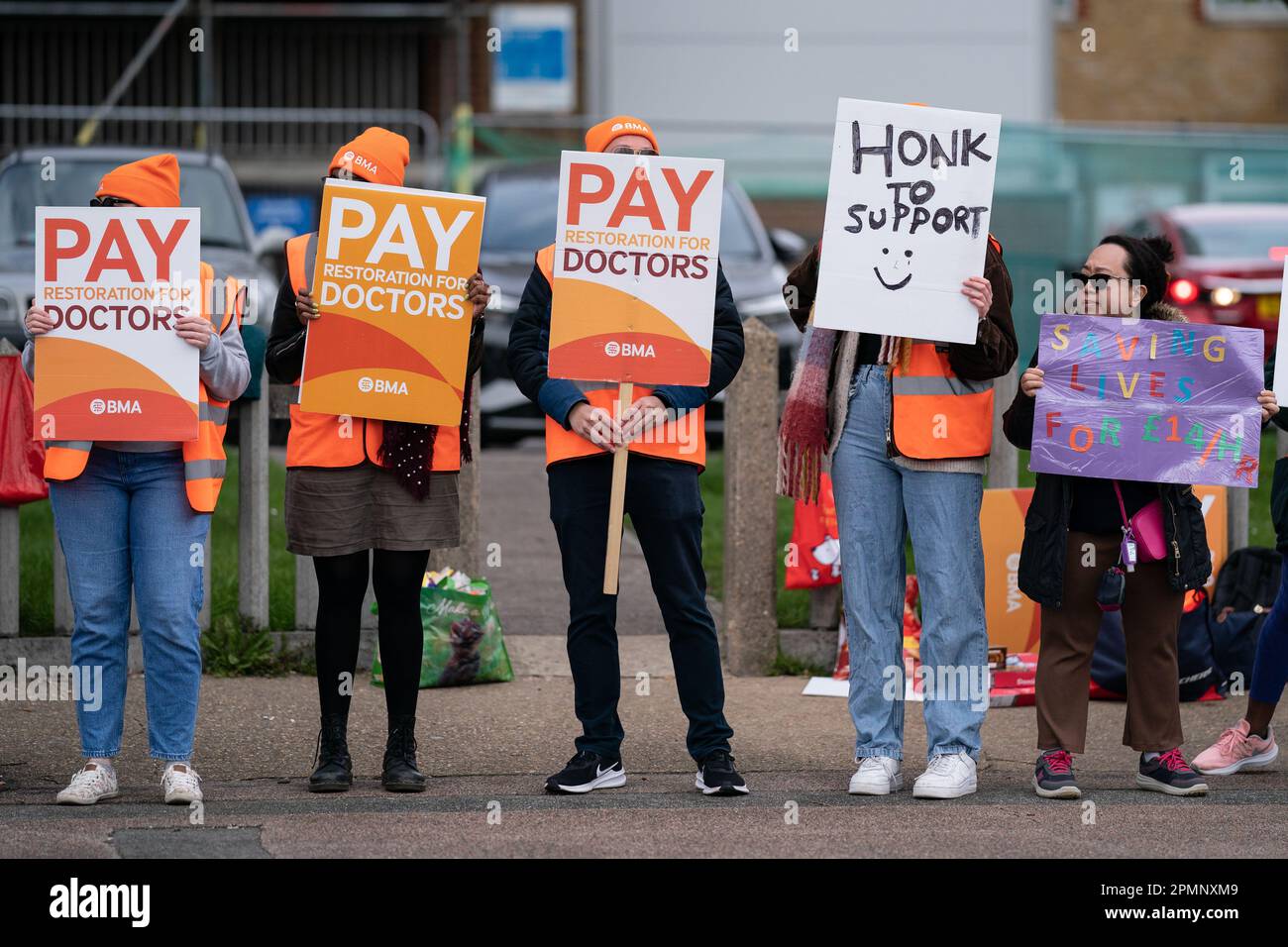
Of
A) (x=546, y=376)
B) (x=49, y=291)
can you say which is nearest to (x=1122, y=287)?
(x=546, y=376)

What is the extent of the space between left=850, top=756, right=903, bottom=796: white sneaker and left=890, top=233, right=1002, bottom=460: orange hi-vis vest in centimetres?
96

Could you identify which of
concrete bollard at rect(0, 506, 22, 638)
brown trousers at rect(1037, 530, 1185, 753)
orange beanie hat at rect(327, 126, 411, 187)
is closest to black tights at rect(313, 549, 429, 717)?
orange beanie hat at rect(327, 126, 411, 187)

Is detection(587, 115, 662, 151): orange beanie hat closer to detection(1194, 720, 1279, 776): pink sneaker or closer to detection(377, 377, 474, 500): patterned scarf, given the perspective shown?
detection(377, 377, 474, 500): patterned scarf

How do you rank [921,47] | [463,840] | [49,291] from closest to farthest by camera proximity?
[463,840] → [49,291] → [921,47]

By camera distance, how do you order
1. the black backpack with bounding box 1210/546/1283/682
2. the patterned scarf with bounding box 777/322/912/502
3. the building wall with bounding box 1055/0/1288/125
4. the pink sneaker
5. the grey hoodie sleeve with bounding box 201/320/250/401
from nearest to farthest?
the grey hoodie sleeve with bounding box 201/320/250/401, the patterned scarf with bounding box 777/322/912/502, the pink sneaker, the black backpack with bounding box 1210/546/1283/682, the building wall with bounding box 1055/0/1288/125

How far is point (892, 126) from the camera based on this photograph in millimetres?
5957

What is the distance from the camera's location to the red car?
14062mm

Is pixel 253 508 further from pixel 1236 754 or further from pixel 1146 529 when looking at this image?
pixel 1236 754

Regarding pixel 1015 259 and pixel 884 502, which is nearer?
pixel 884 502

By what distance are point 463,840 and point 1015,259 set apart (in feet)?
35.5

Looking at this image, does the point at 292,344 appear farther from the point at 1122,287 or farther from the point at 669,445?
the point at 1122,287

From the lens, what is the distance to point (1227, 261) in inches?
577

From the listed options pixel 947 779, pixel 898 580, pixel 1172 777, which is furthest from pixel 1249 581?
pixel 947 779

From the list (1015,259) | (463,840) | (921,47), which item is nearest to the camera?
(463,840)
